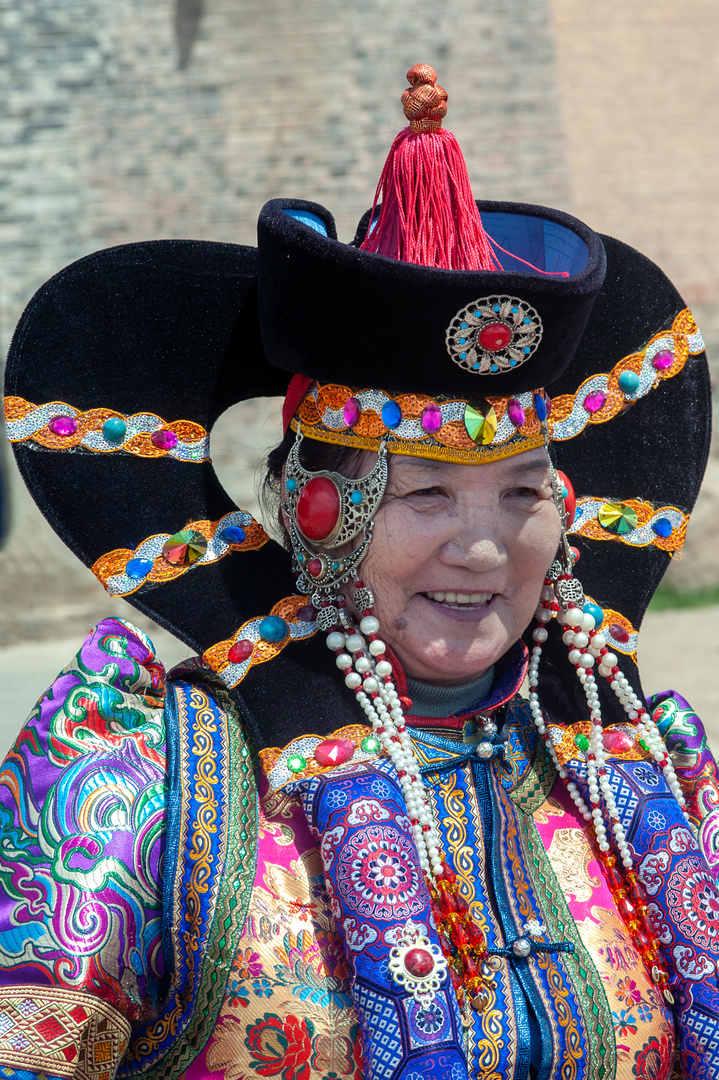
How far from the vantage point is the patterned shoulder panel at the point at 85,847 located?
145 cm

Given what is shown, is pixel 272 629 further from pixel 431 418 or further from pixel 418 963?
pixel 418 963

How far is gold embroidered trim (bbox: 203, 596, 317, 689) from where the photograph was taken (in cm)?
177

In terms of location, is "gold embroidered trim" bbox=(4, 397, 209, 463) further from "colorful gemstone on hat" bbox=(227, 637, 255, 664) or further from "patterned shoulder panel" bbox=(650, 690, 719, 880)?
"patterned shoulder panel" bbox=(650, 690, 719, 880)

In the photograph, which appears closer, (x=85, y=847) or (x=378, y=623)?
(x=85, y=847)

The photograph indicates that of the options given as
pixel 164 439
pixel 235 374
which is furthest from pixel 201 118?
pixel 164 439

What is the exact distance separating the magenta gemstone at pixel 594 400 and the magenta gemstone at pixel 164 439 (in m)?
0.78

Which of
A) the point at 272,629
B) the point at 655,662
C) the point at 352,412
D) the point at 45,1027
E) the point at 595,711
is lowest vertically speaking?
the point at 45,1027

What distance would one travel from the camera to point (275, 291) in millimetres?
1684

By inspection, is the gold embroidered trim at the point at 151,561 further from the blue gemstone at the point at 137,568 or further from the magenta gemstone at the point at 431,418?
the magenta gemstone at the point at 431,418

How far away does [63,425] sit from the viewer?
1.79 metres

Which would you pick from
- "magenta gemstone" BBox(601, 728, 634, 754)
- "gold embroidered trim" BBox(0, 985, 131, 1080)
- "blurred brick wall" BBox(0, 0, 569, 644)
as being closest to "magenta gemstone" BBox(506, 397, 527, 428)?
"magenta gemstone" BBox(601, 728, 634, 754)

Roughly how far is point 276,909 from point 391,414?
754 millimetres

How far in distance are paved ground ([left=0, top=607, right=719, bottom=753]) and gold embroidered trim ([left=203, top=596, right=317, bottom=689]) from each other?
3933 mm

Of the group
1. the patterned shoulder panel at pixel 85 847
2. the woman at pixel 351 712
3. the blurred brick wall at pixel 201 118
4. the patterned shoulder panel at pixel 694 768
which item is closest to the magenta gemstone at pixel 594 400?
the woman at pixel 351 712
